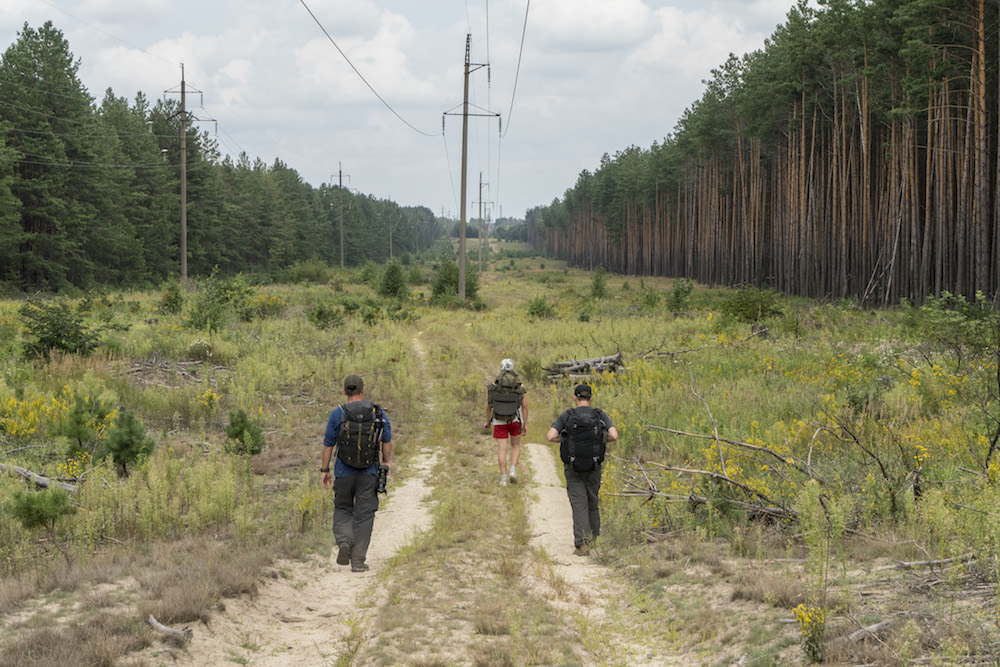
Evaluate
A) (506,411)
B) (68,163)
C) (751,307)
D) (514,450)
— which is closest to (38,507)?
(506,411)

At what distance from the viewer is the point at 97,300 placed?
28719 millimetres

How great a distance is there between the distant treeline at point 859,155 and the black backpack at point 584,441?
69.5 feet

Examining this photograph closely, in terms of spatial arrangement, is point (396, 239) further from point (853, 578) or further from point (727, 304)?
point (853, 578)

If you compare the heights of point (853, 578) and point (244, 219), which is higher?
point (244, 219)

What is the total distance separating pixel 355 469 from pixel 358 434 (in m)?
0.41

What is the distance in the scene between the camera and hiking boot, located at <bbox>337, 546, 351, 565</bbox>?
23.4ft

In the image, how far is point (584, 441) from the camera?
7719 mm

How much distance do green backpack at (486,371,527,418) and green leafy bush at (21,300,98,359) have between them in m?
9.65

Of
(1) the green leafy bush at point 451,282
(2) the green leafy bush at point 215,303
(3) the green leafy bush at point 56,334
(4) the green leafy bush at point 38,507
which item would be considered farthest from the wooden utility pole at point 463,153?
(4) the green leafy bush at point 38,507

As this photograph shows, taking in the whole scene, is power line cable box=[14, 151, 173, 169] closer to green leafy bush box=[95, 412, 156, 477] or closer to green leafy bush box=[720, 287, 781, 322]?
green leafy bush box=[720, 287, 781, 322]

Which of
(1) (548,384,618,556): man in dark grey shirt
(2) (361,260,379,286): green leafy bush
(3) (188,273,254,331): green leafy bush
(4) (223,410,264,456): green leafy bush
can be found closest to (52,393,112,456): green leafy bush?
(4) (223,410,264,456): green leafy bush

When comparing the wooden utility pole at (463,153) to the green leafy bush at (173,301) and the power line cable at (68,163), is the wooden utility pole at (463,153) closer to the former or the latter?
the green leafy bush at (173,301)

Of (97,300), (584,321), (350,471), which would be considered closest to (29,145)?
(97,300)

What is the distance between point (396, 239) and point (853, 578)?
165m
